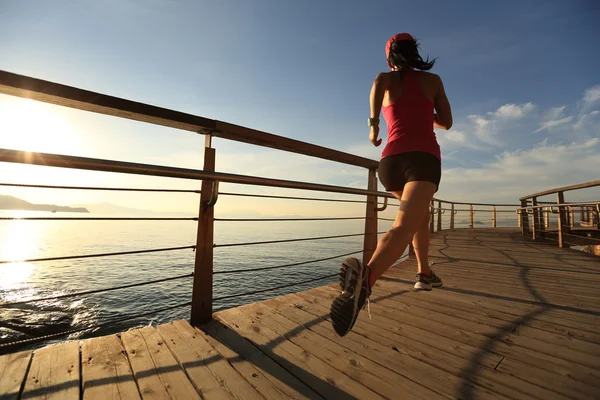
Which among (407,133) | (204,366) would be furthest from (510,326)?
(204,366)

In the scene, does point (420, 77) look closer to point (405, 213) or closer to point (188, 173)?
point (405, 213)

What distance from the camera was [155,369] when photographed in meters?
1.22

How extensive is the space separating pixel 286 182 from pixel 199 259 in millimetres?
786

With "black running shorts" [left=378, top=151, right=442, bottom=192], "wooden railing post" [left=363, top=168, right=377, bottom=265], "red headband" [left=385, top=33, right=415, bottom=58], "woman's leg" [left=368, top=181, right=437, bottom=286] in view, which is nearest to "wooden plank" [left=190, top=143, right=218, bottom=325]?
"woman's leg" [left=368, top=181, right=437, bottom=286]

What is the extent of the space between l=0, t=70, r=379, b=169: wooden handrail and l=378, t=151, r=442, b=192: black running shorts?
2.25 feet

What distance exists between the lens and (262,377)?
1177 mm

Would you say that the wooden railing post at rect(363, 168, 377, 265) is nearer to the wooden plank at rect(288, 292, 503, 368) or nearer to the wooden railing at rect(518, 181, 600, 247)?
the wooden plank at rect(288, 292, 503, 368)

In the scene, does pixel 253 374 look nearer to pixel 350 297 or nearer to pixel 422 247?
pixel 350 297

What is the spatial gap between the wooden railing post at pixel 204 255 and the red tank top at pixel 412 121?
1.19m

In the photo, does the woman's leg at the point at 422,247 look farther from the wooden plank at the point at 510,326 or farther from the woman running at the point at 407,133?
the woman running at the point at 407,133

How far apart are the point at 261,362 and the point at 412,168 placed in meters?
1.32

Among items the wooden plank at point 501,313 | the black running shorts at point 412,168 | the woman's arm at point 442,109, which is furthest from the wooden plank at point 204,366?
the woman's arm at point 442,109

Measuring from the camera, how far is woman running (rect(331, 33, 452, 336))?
1.55 meters

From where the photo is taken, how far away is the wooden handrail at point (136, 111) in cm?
113
